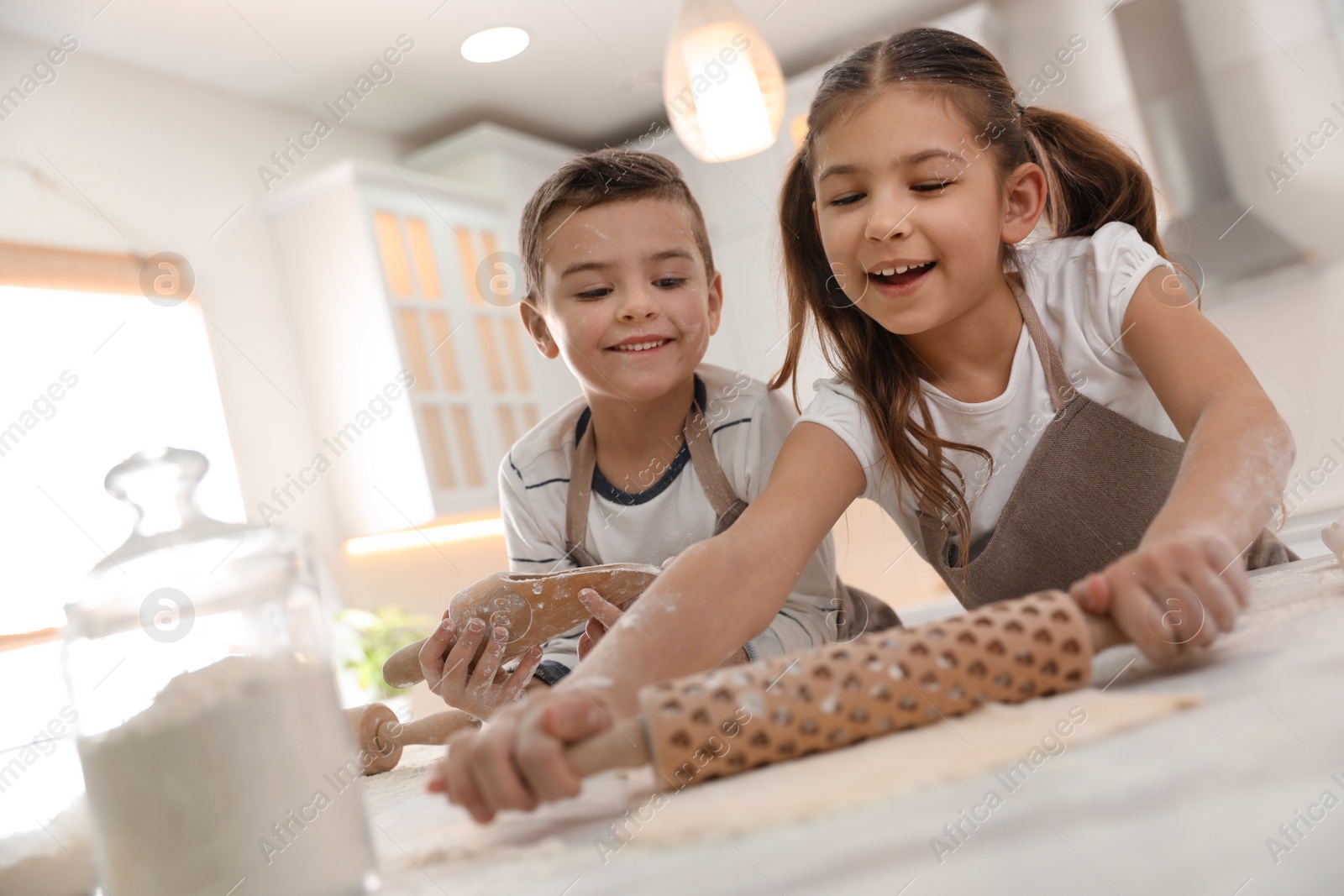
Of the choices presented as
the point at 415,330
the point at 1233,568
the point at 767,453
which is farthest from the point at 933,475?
the point at 415,330

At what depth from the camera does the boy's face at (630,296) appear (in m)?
1.16

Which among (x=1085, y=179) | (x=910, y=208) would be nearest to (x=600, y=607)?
(x=910, y=208)

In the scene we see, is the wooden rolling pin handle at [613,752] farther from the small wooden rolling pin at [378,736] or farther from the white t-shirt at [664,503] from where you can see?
the white t-shirt at [664,503]

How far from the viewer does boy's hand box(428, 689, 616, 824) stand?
0.40 m

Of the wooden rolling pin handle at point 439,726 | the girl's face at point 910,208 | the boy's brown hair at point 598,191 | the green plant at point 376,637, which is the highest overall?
the boy's brown hair at point 598,191

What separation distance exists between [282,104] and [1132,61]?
2720 mm

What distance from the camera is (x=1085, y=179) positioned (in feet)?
→ 3.59

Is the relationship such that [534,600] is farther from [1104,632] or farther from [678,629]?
[1104,632]

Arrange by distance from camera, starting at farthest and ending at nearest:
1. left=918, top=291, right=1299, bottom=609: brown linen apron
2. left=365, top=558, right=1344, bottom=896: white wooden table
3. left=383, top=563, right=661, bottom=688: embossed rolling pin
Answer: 1. left=918, top=291, right=1299, bottom=609: brown linen apron
2. left=383, top=563, right=661, bottom=688: embossed rolling pin
3. left=365, top=558, right=1344, bottom=896: white wooden table

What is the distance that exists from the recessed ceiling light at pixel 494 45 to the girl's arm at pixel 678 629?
8.32 feet

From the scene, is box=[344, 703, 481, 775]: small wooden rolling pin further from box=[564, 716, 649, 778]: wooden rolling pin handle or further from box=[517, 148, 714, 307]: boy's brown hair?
box=[517, 148, 714, 307]: boy's brown hair

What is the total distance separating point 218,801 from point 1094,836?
290mm

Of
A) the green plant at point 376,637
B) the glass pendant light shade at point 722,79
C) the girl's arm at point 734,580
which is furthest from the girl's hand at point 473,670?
the green plant at point 376,637

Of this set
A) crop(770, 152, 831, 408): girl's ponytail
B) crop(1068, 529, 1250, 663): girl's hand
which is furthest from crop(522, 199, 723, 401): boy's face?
crop(1068, 529, 1250, 663): girl's hand
